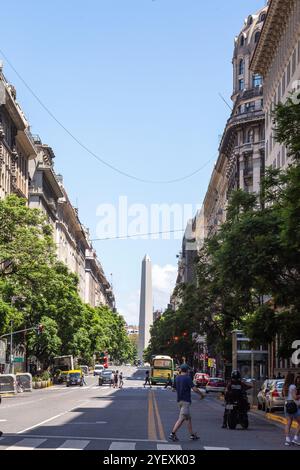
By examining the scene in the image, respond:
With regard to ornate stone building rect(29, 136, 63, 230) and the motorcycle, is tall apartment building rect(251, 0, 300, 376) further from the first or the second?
ornate stone building rect(29, 136, 63, 230)

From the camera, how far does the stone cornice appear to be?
75.6 metres

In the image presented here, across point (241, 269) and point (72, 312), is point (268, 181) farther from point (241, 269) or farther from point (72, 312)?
point (72, 312)

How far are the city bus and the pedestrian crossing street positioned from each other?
88.6 m

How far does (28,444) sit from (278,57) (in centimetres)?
6376

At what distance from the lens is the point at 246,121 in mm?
124562

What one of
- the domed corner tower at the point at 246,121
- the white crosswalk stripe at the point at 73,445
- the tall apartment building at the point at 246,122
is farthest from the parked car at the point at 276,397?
the domed corner tower at the point at 246,121

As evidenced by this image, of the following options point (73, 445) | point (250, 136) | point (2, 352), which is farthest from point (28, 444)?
point (250, 136)

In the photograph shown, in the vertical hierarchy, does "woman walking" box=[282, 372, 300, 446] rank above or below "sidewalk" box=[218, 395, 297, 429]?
above

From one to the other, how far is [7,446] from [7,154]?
9257 cm

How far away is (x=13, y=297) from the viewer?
259ft

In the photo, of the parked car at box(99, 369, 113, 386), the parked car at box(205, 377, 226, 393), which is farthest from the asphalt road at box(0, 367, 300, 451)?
the parked car at box(99, 369, 113, 386)

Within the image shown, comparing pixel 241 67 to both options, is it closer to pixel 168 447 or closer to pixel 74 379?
pixel 74 379
